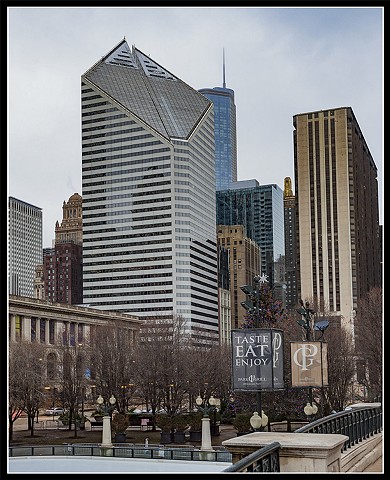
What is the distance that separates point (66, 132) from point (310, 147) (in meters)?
53.2

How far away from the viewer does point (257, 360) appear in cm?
1217

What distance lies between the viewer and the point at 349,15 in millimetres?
9484

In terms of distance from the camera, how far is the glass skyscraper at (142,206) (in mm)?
138750

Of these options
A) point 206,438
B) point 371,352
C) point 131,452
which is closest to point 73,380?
point 206,438

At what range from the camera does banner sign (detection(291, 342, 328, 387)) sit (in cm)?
1520

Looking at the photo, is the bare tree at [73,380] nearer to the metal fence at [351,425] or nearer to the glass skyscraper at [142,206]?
the metal fence at [351,425]

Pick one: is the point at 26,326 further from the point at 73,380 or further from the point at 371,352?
the point at 371,352

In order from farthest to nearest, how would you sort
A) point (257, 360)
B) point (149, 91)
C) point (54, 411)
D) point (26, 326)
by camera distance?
point (149, 91) < point (26, 326) < point (54, 411) < point (257, 360)

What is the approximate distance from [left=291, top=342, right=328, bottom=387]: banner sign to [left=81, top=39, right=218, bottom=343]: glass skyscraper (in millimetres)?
119778

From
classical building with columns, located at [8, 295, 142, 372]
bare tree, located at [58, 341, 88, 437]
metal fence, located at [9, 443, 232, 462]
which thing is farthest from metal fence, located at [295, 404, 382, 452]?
classical building with columns, located at [8, 295, 142, 372]

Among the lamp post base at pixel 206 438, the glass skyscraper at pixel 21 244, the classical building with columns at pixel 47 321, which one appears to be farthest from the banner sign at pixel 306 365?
the glass skyscraper at pixel 21 244

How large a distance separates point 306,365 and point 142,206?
12693 cm
